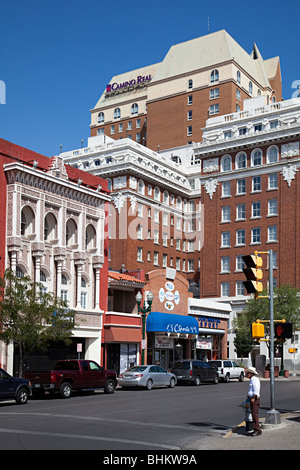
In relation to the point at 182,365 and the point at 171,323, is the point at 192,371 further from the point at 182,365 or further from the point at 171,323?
the point at 171,323

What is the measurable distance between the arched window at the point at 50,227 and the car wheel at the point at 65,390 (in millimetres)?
13408

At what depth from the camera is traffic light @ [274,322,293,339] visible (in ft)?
55.4

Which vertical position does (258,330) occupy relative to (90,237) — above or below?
below

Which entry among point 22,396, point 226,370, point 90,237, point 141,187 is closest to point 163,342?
point 226,370

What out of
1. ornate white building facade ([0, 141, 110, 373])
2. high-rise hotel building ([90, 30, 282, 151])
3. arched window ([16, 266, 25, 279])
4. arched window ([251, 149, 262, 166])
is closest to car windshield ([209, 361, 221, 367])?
ornate white building facade ([0, 141, 110, 373])

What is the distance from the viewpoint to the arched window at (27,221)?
3831 cm

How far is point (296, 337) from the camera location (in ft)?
229

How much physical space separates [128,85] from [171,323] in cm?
7868

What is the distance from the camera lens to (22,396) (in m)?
24.4

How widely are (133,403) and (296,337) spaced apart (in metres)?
48.2

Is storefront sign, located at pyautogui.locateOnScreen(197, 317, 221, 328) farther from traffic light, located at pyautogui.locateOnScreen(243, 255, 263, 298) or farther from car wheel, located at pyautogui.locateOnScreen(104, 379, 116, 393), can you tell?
traffic light, located at pyautogui.locateOnScreen(243, 255, 263, 298)

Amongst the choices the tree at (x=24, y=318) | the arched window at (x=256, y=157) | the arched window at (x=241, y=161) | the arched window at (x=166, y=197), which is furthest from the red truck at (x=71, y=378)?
the arched window at (x=166, y=197)

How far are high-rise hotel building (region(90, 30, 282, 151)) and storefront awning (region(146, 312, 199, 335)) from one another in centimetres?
4839
